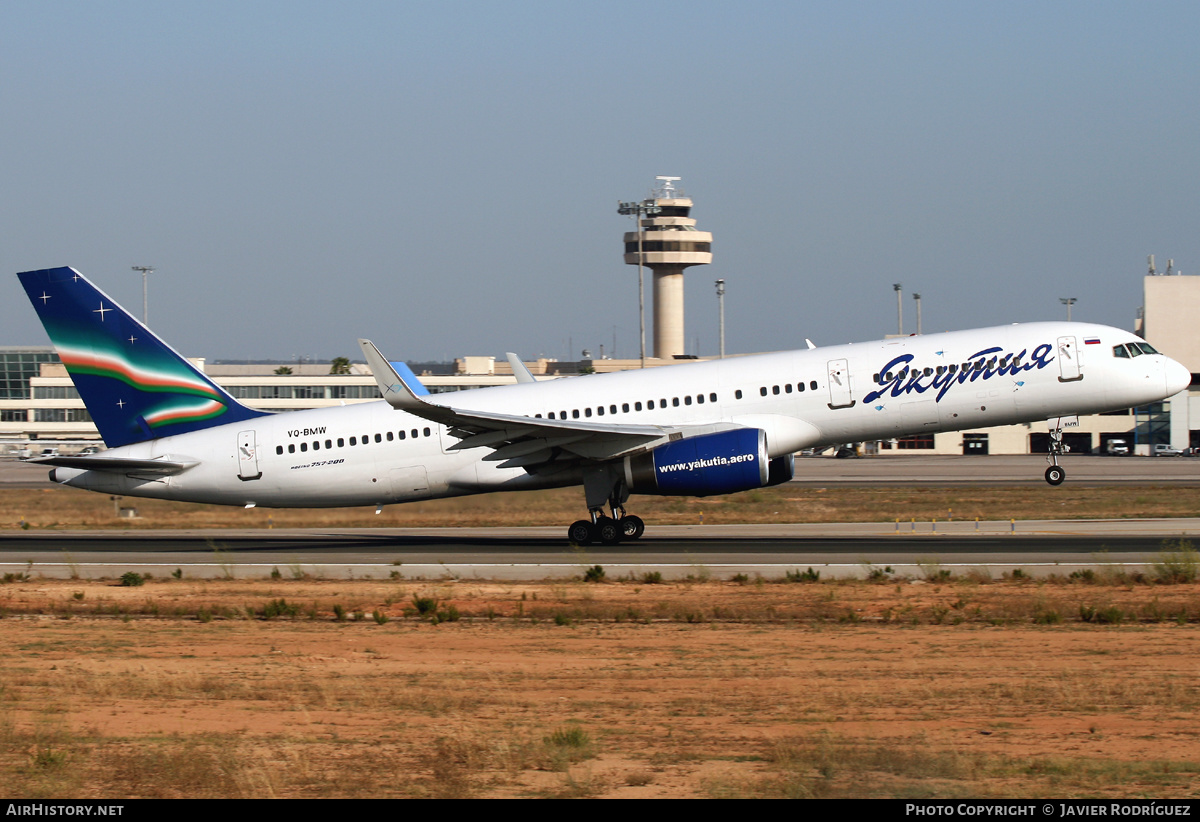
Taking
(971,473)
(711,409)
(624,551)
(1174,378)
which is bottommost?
(624,551)

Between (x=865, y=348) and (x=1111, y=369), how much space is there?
19.1 feet

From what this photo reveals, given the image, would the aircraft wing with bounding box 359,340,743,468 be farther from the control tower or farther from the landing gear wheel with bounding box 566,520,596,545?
the control tower

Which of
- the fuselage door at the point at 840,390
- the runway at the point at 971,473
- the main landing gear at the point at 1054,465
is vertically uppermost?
the fuselage door at the point at 840,390

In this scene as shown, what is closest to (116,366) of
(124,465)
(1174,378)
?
(124,465)

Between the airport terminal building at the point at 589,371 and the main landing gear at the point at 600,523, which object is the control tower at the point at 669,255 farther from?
the main landing gear at the point at 600,523

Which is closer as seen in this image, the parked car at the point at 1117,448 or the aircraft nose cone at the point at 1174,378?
the aircraft nose cone at the point at 1174,378

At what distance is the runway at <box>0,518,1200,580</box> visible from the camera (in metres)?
24.5

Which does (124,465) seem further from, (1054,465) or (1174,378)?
(1174,378)

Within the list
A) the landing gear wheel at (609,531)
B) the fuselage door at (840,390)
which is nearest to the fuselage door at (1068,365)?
the fuselage door at (840,390)

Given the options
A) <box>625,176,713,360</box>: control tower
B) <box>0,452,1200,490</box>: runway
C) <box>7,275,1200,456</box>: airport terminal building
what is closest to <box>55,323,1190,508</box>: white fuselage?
<box>0,452,1200,490</box>: runway

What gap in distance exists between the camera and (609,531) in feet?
97.1

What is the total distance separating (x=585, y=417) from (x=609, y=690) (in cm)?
1677

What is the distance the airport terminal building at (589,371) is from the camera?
92.8m

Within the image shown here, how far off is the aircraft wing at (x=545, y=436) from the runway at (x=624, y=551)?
7.69 feet
